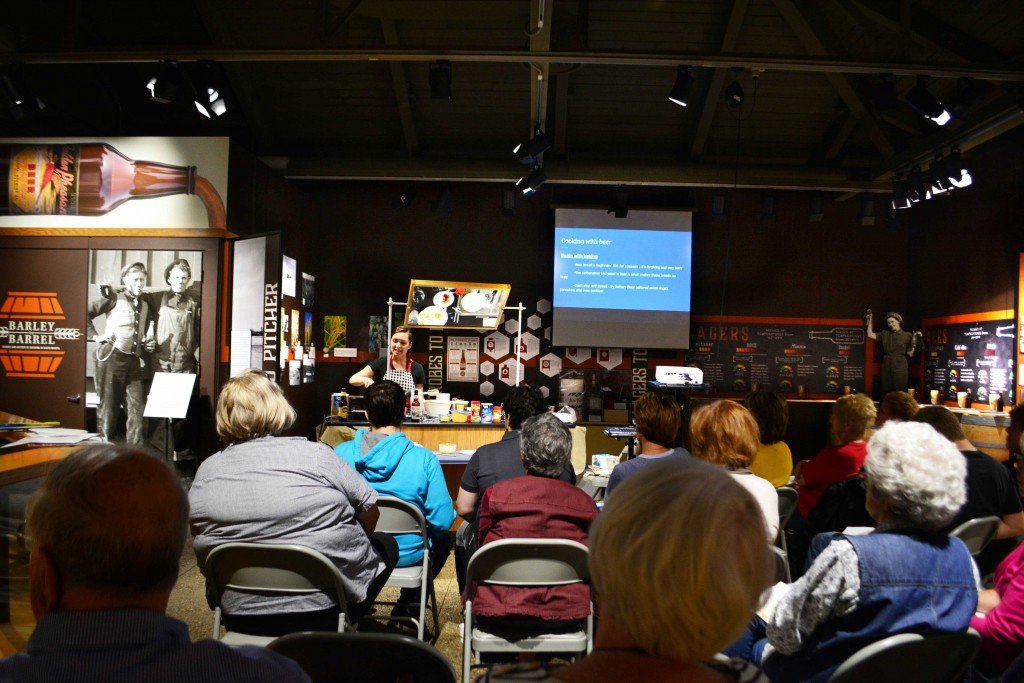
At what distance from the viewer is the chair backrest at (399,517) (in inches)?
110

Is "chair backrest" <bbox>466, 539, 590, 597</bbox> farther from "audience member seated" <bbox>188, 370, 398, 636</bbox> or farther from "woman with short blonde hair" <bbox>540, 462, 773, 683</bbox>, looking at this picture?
"woman with short blonde hair" <bbox>540, 462, 773, 683</bbox>

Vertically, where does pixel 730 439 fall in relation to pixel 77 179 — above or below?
below

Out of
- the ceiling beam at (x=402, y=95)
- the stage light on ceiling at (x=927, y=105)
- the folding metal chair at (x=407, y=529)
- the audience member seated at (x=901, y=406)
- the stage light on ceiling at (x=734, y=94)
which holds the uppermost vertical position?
the ceiling beam at (x=402, y=95)

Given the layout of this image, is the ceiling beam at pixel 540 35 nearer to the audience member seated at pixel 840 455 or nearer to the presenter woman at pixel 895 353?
the audience member seated at pixel 840 455

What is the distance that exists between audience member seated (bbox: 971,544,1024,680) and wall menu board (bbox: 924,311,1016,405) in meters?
5.66

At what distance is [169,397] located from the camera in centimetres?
541

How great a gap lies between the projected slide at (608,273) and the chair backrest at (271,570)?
6125 mm

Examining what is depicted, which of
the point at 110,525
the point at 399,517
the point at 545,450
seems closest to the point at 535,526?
the point at 545,450

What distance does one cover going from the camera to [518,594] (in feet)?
7.34

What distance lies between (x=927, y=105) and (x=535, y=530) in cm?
463

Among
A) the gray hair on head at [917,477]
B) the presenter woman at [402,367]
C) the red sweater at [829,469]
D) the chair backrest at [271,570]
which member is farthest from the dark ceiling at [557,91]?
the gray hair on head at [917,477]

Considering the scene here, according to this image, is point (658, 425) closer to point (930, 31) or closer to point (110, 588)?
point (110, 588)

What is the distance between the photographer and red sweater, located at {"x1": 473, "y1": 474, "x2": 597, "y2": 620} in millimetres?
2236

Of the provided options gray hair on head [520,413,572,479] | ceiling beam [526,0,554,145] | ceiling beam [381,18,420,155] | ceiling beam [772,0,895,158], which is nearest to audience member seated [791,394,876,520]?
gray hair on head [520,413,572,479]
